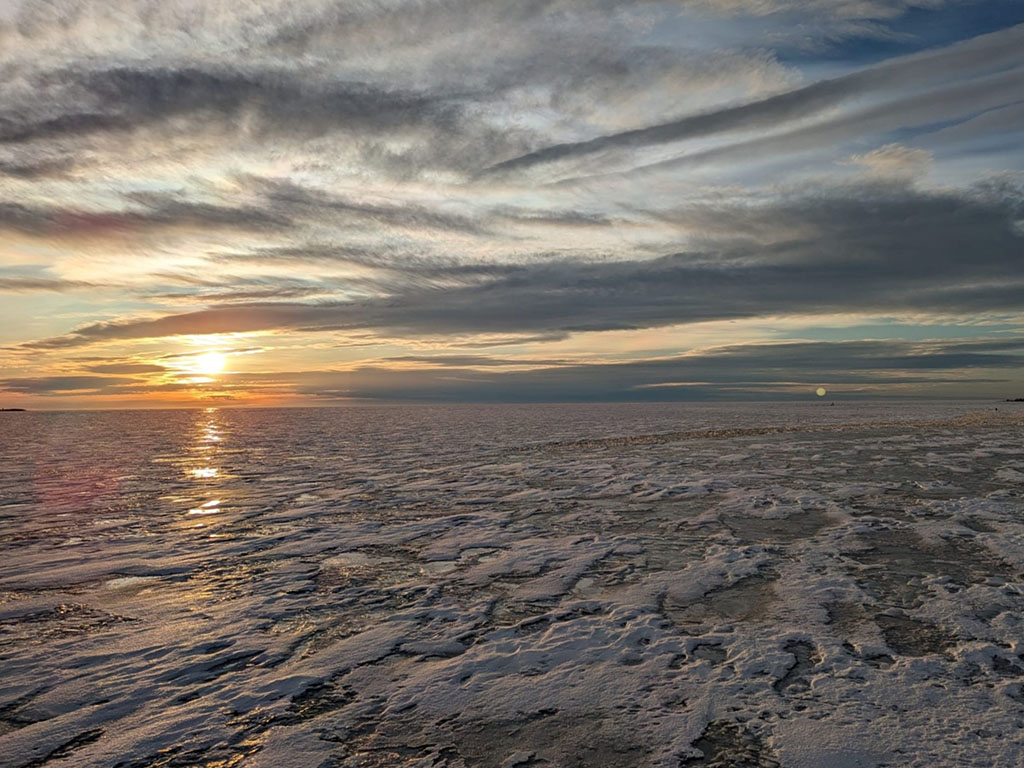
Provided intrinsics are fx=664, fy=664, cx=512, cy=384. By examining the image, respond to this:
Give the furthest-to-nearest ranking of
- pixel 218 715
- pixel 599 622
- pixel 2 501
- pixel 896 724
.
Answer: pixel 2 501, pixel 599 622, pixel 218 715, pixel 896 724

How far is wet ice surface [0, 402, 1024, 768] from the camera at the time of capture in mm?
3688

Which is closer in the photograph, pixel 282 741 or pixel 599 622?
pixel 282 741

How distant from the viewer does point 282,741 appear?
3678 mm

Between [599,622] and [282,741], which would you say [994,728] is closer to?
[599,622]

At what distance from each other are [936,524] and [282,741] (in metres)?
9.00

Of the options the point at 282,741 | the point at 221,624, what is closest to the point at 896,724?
the point at 282,741

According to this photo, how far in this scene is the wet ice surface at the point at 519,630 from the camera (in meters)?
3.69

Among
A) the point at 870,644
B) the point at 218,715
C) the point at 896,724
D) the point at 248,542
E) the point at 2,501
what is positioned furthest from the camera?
the point at 2,501

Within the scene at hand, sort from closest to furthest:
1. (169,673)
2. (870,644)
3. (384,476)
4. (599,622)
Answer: (169,673), (870,644), (599,622), (384,476)

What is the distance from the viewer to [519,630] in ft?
17.8

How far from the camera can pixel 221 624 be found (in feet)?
18.4

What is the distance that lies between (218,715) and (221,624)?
176 centimetres

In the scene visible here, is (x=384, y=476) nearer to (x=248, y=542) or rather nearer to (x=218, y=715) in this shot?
(x=248, y=542)

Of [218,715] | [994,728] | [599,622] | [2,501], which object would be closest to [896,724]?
[994,728]
